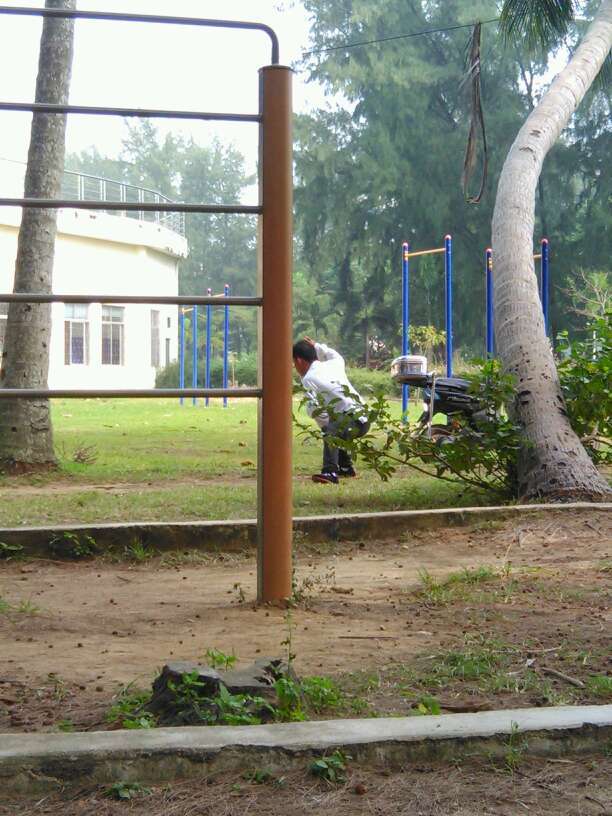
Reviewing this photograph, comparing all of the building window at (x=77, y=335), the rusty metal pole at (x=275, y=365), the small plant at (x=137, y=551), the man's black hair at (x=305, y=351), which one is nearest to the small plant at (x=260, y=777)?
the rusty metal pole at (x=275, y=365)

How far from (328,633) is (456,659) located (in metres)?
0.57

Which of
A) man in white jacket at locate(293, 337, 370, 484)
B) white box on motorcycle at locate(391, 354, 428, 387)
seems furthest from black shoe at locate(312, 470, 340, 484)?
white box on motorcycle at locate(391, 354, 428, 387)

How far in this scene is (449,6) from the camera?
38875 mm

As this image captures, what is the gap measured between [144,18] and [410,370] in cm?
642

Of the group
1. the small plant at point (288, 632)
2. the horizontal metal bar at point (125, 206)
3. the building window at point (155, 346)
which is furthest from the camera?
the building window at point (155, 346)

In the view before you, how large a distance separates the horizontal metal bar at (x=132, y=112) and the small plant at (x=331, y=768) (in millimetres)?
2481

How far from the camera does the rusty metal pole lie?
4.07 m

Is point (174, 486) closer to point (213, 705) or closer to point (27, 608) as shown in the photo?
point (27, 608)

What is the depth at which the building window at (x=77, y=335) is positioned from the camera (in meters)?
25.4

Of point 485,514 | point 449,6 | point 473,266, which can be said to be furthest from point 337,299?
point 485,514

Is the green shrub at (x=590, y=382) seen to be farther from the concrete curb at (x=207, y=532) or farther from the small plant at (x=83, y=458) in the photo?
the small plant at (x=83, y=458)

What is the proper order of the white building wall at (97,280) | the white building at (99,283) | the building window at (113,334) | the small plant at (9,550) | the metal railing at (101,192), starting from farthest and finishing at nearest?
the building window at (113,334)
the white building wall at (97,280)
the white building at (99,283)
the metal railing at (101,192)
the small plant at (9,550)

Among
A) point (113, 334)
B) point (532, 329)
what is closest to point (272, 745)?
point (532, 329)

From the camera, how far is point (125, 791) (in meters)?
2.27
